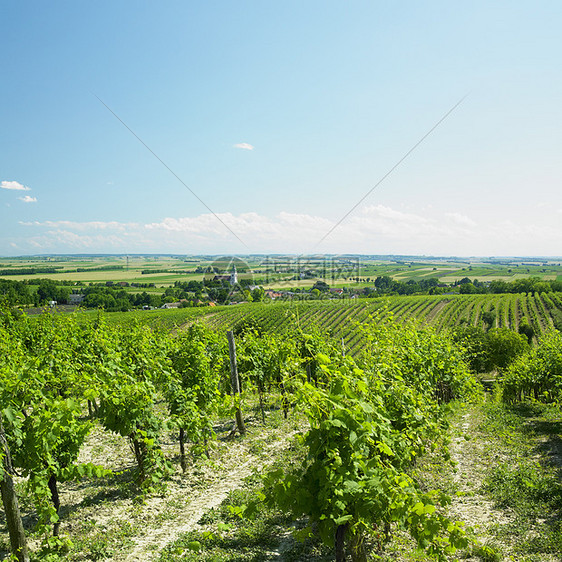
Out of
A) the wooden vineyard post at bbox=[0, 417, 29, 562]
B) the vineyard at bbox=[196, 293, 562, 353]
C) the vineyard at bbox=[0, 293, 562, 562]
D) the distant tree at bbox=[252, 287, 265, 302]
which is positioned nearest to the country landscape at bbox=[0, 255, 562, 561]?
the vineyard at bbox=[0, 293, 562, 562]

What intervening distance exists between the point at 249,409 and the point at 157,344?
4327mm

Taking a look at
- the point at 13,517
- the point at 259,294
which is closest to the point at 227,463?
the point at 13,517

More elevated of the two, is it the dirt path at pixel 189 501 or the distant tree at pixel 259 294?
the distant tree at pixel 259 294

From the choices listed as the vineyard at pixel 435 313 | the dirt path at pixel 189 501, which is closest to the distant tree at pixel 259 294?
the dirt path at pixel 189 501

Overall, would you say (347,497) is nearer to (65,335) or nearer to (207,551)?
(207,551)

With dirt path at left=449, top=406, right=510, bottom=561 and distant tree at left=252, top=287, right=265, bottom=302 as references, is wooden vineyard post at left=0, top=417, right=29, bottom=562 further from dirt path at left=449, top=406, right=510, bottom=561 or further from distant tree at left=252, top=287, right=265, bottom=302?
distant tree at left=252, top=287, right=265, bottom=302

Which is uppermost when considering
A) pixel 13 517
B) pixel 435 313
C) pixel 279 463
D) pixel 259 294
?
pixel 259 294

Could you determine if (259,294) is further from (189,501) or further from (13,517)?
(13,517)

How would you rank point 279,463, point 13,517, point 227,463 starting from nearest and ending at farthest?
point 13,517, point 279,463, point 227,463

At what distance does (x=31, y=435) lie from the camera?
4.88 metres

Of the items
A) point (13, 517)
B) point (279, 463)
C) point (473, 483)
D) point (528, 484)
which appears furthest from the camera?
point (279, 463)

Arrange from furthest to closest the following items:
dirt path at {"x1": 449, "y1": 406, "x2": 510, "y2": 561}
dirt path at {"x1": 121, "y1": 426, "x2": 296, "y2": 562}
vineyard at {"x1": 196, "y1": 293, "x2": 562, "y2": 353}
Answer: vineyard at {"x1": 196, "y1": 293, "x2": 562, "y2": 353}
dirt path at {"x1": 449, "y1": 406, "x2": 510, "y2": 561}
dirt path at {"x1": 121, "y1": 426, "x2": 296, "y2": 562}

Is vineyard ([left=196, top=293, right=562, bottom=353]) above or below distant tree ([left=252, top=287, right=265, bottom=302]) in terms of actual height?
below

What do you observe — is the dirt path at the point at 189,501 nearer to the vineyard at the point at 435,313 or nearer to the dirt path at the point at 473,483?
the dirt path at the point at 473,483
